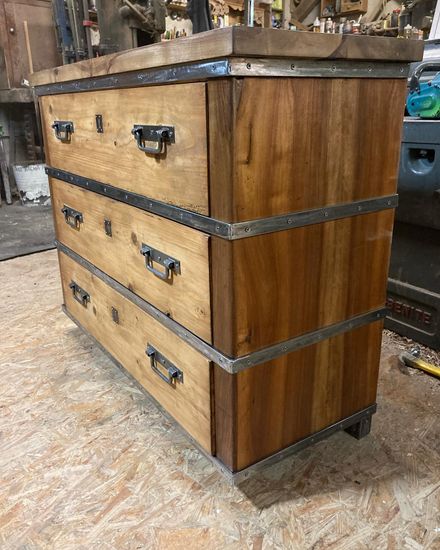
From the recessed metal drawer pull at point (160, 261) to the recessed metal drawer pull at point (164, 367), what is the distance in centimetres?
22

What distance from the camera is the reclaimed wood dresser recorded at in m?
0.79

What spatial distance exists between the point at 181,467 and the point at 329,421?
38 centimetres

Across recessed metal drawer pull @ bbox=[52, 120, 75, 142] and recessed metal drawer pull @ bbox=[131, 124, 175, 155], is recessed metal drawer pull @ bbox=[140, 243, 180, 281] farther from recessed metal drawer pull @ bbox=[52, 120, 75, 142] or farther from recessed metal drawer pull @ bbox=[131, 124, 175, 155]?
recessed metal drawer pull @ bbox=[52, 120, 75, 142]

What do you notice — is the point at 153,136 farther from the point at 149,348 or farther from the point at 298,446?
the point at 298,446

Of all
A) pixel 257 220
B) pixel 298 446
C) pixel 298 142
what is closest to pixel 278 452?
pixel 298 446

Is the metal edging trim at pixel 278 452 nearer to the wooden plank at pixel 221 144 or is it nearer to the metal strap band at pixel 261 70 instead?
the wooden plank at pixel 221 144

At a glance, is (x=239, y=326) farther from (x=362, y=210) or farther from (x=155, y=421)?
(x=155, y=421)

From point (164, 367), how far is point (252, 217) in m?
0.50

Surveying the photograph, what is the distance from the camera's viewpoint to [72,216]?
1.49m

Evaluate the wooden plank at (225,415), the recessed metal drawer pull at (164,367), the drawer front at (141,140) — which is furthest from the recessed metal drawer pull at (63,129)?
the wooden plank at (225,415)

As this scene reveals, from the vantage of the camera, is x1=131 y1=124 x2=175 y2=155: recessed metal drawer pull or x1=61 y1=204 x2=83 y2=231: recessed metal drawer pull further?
x1=61 y1=204 x2=83 y2=231: recessed metal drawer pull

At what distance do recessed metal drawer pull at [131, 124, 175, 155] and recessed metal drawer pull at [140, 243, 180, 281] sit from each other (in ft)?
0.73

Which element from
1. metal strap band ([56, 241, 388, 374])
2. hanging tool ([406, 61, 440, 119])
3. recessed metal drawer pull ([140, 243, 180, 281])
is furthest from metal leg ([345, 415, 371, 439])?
hanging tool ([406, 61, 440, 119])

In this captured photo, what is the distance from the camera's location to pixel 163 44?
2.76 feet
